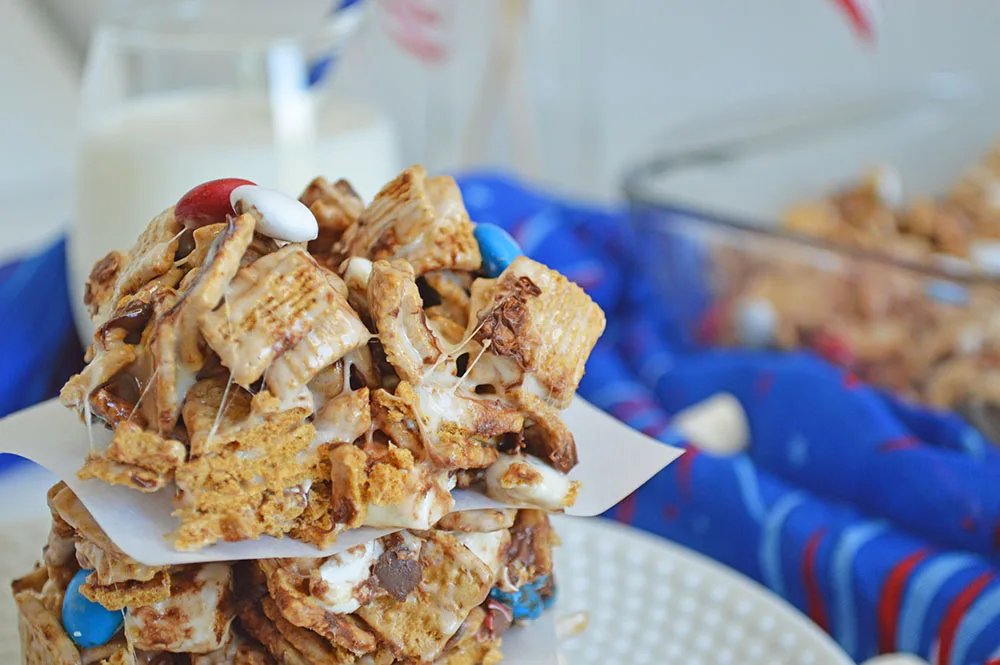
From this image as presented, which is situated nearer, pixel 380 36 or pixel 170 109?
pixel 170 109

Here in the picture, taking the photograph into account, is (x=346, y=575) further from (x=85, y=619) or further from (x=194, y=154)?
(x=194, y=154)

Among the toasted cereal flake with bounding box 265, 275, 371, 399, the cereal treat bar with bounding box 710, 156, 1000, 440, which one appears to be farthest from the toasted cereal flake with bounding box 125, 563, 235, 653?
the cereal treat bar with bounding box 710, 156, 1000, 440

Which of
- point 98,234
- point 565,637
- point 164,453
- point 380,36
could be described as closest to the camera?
point 164,453

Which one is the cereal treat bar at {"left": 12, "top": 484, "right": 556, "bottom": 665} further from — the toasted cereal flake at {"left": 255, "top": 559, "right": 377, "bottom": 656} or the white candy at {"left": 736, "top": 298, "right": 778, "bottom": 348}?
the white candy at {"left": 736, "top": 298, "right": 778, "bottom": 348}

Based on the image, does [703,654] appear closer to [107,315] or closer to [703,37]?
[107,315]

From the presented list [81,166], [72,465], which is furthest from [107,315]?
[81,166]

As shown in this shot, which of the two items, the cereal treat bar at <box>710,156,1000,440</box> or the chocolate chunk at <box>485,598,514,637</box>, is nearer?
the chocolate chunk at <box>485,598,514,637</box>
